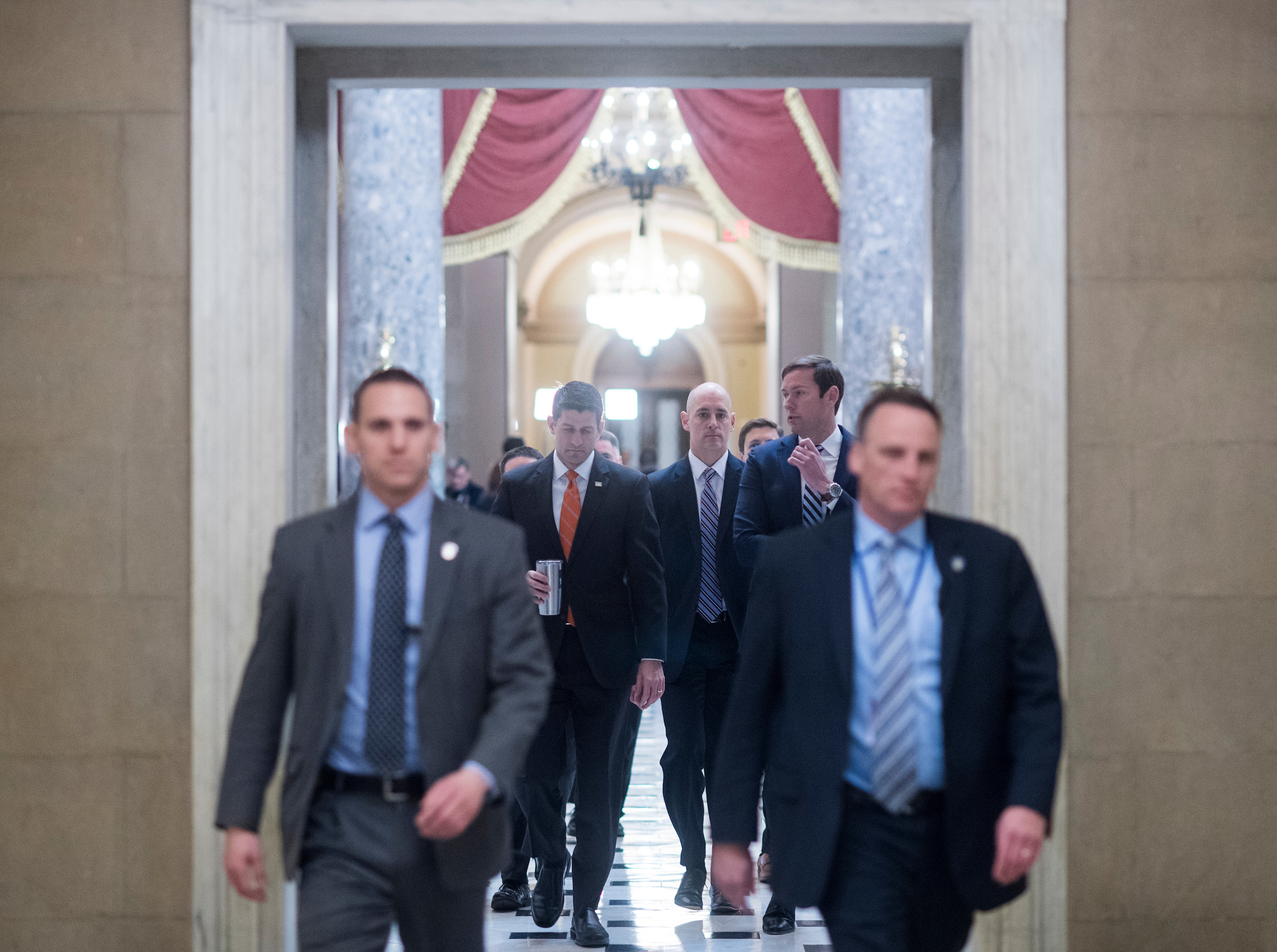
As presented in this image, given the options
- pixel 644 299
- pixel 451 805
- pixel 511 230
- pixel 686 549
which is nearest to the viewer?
pixel 451 805

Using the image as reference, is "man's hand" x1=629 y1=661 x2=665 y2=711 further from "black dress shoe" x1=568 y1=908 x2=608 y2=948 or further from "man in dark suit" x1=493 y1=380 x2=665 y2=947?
"black dress shoe" x1=568 y1=908 x2=608 y2=948

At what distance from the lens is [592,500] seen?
5.25 meters

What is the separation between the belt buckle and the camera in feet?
9.32

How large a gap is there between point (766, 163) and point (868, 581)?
9008 mm

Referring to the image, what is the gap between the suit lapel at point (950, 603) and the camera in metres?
2.83

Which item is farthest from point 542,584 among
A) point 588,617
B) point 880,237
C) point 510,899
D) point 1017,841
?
point 880,237

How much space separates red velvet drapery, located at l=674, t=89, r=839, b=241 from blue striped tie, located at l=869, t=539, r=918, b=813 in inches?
346

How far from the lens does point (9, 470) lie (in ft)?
13.6

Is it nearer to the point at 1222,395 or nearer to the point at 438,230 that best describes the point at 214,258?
the point at 1222,395

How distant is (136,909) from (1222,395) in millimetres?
3566

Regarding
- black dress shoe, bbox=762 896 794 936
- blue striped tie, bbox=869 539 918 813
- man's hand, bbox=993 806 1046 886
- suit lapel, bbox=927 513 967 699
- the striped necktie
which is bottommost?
black dress shoe, bbox=762 896 794 936

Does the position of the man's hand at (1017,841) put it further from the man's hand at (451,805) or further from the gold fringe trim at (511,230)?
the gold fringe trim at (511,230)

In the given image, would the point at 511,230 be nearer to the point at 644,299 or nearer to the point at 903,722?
the point at 644,299

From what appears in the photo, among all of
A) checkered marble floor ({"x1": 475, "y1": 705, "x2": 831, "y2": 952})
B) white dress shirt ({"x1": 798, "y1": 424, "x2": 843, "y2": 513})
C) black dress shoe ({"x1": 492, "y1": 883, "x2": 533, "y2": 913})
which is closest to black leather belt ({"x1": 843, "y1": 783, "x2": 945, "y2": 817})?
checkered marble floor ({"x1": 475, "y1": 705, "x2": 831, "y2": 952})
